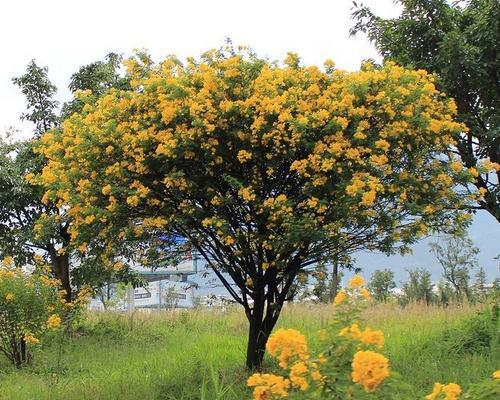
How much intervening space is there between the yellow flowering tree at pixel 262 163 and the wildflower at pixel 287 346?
251 centimetres

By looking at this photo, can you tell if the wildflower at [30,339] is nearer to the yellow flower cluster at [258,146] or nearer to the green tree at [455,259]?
the yellow flower cluster at [258,146]

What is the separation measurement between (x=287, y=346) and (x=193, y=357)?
4942mm

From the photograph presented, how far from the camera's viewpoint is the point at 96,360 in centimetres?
830

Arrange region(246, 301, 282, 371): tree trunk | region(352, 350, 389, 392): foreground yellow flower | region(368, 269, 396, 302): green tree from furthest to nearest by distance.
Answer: region(368, 269, 396, 302): green tree → region(246, 301, 282, 371): tree trunk → region(352, 350, 389, 392): foreground yellow flower

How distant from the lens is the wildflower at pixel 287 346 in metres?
2.27

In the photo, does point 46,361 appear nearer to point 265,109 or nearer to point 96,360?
point 96,360

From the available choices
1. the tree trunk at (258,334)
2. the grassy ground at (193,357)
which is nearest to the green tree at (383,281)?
the grassy ground at (193,357)

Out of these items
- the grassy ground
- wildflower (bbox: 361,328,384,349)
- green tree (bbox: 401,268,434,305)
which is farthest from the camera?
green tree (bbox: 401,268,434,305)

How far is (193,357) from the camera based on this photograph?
698cm

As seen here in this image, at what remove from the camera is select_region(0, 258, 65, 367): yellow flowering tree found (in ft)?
24.9

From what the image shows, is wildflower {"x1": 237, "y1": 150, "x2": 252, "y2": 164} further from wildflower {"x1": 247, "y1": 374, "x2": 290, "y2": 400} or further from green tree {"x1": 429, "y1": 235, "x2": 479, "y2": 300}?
green tree {"x1": 429, "y1": 235, "x2": 479, "y2": 300}

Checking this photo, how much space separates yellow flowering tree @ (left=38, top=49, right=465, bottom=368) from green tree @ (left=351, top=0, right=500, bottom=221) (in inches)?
63.5

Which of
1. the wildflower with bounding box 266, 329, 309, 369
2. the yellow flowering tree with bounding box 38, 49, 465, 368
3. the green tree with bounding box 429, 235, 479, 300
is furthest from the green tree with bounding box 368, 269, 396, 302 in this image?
the wildflower with bounding box 266, 329, 309, 369

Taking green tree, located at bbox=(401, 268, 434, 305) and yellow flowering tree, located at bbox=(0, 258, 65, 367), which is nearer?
yellow flowering tree, located at bbox=(0, 258, 65, 367)
